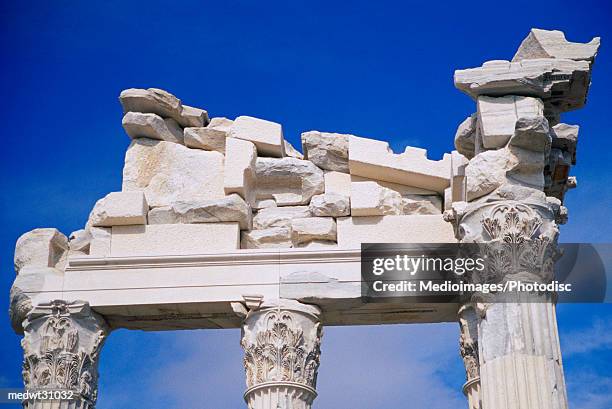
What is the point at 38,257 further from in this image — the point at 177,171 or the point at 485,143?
the point at 485,143

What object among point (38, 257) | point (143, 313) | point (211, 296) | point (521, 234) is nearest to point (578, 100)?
point (521, 234)

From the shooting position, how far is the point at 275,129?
17188mm

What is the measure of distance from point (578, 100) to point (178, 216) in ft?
18.9

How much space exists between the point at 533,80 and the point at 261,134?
4.23 m

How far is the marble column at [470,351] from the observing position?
1532 centimetres

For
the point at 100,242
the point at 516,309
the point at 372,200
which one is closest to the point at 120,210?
the point at 100,242

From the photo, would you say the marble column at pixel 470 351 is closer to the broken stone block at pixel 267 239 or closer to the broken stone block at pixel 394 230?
the broken stone block at pixel 394 230

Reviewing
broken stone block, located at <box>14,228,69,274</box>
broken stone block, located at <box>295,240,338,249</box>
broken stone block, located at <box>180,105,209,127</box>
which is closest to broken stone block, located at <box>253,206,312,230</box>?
broken stone block, located at <box>295,240,338,249</box>

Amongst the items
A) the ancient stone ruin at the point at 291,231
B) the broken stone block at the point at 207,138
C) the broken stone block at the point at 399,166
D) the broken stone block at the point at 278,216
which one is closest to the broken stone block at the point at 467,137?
the ancient stone ruin at the point at 291,231

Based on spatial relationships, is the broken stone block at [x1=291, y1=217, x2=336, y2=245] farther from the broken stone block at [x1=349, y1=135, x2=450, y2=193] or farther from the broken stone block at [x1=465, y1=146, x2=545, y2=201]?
the broken stone block at [x1=465, y1=146, x2=545, y2=201]

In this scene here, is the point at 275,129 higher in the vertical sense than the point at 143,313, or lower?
higher

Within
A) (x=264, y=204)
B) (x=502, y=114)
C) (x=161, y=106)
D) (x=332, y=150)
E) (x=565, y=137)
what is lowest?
(x=264, y=204)

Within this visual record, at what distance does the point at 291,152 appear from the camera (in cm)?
1766

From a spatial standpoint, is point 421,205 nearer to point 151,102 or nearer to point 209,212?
point 209,212
